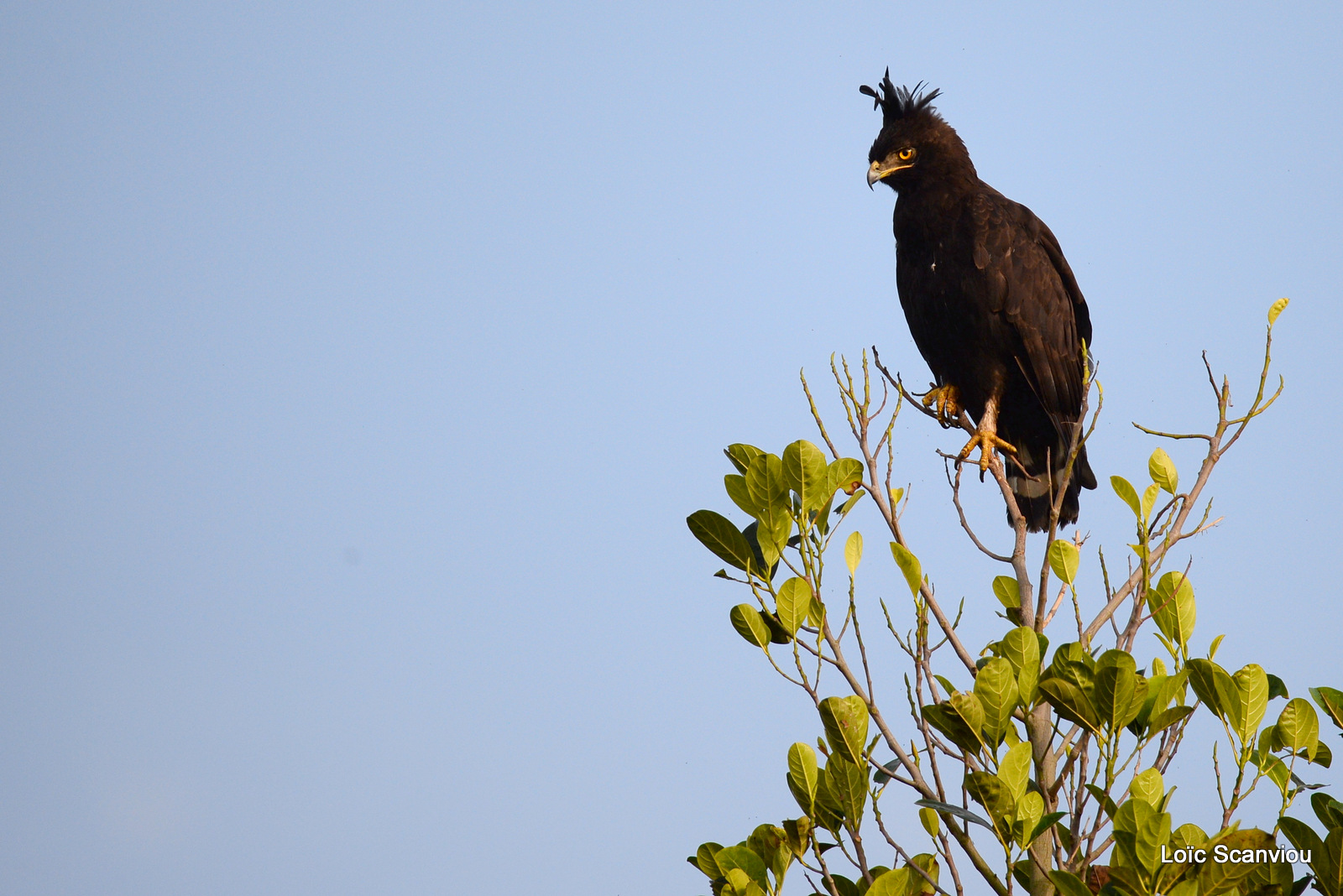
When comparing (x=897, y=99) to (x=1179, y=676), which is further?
(x=897, y=99)

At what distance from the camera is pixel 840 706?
2.13 metres

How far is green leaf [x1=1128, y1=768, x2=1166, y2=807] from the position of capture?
6.56ft

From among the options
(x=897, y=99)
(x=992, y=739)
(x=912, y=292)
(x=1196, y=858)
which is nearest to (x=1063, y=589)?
(x=992, y=739)

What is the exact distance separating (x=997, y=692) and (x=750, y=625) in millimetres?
558

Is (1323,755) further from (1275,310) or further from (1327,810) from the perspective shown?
(1275,310)

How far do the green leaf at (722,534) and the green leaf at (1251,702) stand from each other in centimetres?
104

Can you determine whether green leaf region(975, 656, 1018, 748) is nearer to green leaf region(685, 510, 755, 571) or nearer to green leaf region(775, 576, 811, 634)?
green leaf region(775, 576, 811, 634)

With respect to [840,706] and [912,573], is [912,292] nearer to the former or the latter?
[912,573]

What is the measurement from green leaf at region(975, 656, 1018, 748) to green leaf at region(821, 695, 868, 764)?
25cm

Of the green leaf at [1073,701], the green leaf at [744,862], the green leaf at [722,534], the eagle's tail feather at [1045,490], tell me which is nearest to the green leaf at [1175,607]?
the green leaf at [1073,701]

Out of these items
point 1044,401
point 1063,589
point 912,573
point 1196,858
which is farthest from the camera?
point 1044,401

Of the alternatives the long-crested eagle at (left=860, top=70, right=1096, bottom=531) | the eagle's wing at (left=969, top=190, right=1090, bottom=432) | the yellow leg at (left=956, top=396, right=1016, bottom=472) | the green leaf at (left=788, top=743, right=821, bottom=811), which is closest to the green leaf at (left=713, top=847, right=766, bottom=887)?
the green leaf at (left=788, top=743, right=821, bottom=811)

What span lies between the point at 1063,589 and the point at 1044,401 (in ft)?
7.05

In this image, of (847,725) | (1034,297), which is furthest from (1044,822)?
(1034,297)
